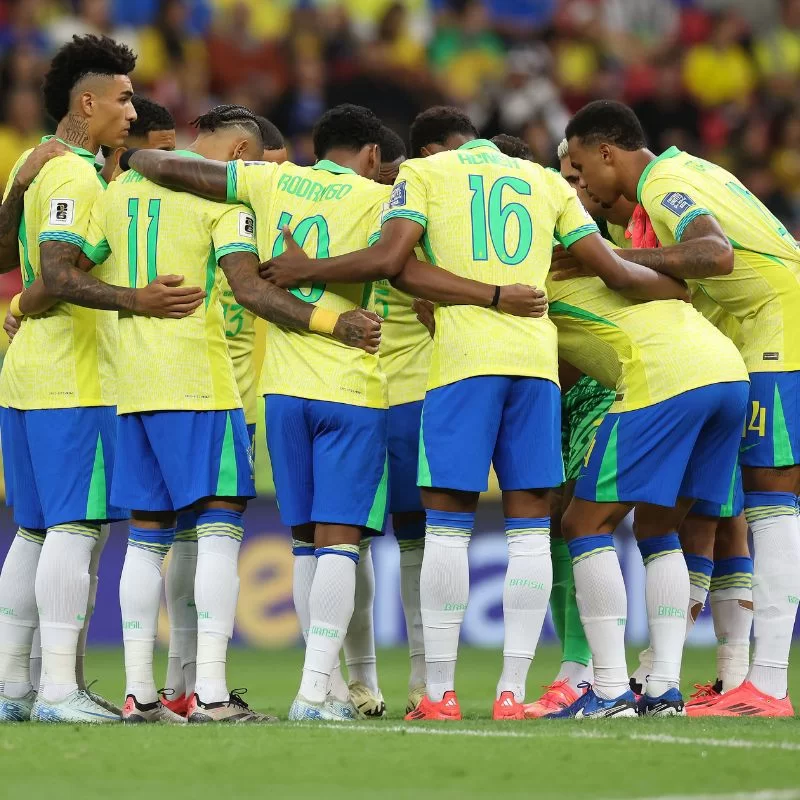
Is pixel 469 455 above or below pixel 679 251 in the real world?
below

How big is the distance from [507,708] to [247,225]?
2.10m

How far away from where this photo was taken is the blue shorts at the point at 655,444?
5617mm

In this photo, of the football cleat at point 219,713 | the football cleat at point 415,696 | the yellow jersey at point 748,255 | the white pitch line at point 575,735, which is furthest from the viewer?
the football cleat at point 415,696

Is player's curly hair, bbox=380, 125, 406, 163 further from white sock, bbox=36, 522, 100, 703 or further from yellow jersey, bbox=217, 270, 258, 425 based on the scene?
white sock, bbox=36, 522, 100, 703

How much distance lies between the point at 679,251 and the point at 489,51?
10401 millimetres

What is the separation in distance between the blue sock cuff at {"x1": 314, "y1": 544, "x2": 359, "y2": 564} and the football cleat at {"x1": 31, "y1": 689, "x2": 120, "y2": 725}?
998 mm

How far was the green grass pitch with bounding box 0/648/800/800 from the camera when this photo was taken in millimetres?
3797

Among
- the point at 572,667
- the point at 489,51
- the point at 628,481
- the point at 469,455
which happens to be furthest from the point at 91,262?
the point at 489,51

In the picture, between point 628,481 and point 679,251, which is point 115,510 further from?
point 679,251

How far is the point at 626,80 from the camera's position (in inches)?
632

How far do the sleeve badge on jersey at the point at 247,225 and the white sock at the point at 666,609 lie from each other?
2000 millimetres

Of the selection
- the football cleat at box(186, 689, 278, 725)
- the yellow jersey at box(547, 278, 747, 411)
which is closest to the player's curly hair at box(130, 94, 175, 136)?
the yellow jersey at box(547, 278, 747, 411)

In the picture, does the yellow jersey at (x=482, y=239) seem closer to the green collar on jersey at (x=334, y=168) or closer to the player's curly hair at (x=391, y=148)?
the green collar on jersey at (x=334, y=168)

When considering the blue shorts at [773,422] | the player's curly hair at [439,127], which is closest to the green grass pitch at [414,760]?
the blue shorts at [773,422]
